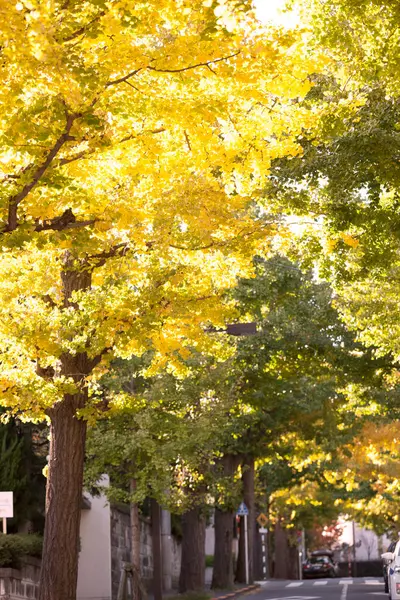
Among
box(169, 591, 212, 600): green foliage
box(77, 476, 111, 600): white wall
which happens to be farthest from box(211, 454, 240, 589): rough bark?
box(169, 591, 212, 600): green foliage

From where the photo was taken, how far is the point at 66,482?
1750 cm

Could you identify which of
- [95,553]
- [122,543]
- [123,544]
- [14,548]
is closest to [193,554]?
[122,543]

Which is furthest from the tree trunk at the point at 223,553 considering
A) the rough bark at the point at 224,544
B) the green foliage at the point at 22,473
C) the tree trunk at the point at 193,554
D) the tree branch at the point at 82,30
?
the tree branch at the point at 82,30

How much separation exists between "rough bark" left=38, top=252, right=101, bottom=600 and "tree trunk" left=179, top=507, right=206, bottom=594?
53.3ft

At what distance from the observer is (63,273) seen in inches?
720

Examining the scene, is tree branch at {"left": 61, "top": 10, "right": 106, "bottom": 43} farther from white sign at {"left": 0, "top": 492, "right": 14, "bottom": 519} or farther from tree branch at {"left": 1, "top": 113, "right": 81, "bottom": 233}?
white sign at {"left": 0, "top": 492, "right": 14, "bottom": 519}

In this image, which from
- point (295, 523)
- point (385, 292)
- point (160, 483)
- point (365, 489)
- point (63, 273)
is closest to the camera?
point (63, 273)

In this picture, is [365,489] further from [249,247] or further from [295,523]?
[249,247]

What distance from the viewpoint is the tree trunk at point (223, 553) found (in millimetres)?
37844

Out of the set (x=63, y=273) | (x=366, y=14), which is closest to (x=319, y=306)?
(x=63, y=273)

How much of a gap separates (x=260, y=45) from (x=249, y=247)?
459 cm

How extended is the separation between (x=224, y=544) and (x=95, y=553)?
7817mm

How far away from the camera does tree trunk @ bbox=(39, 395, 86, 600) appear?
17297 millimetres

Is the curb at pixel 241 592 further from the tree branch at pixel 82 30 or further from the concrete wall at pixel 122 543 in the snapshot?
the tree branch at pixel 82 30
